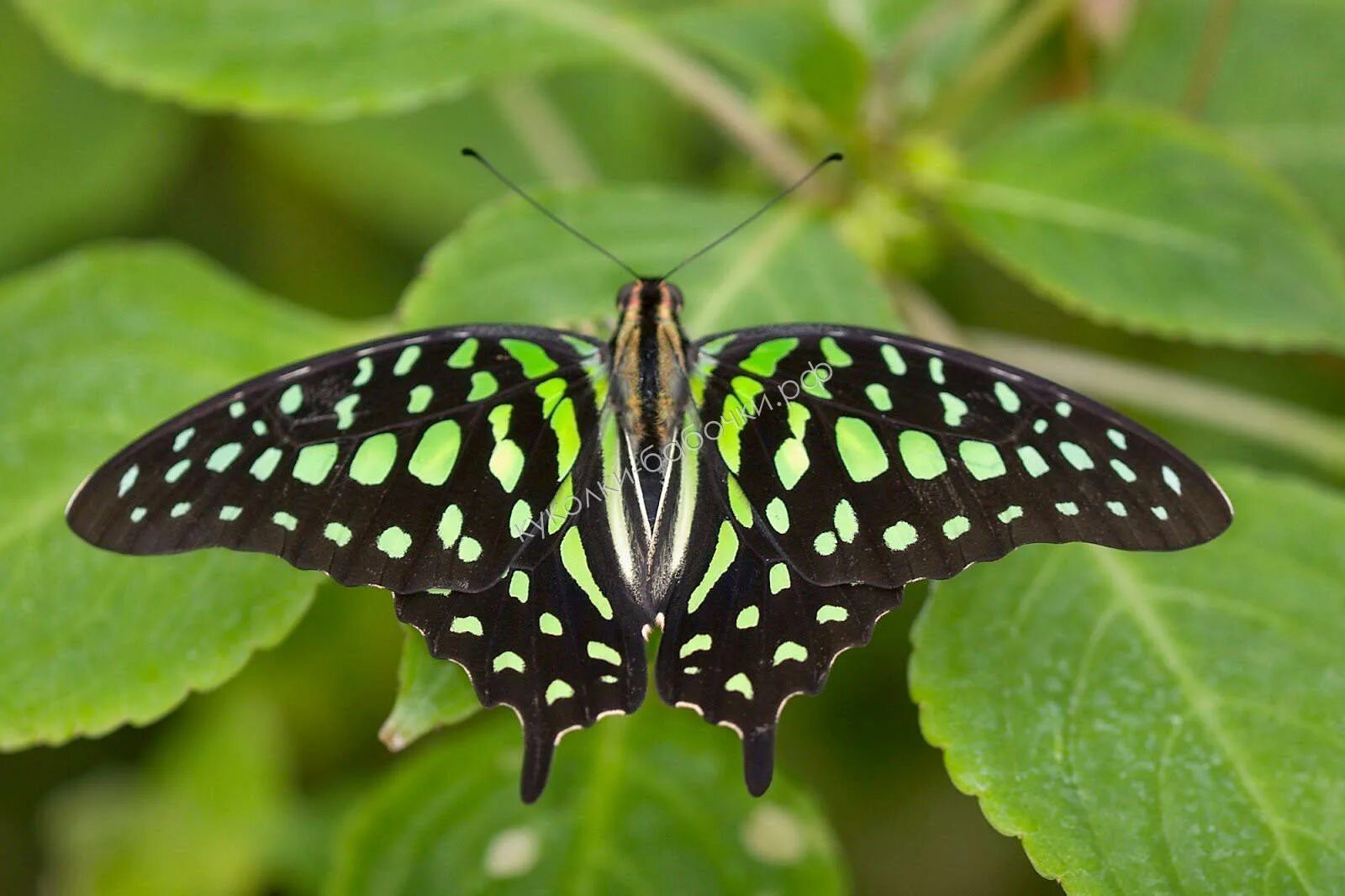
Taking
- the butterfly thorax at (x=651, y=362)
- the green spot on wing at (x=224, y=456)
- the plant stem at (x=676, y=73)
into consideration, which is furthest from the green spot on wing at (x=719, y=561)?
the plant stem at (x=676, y=73)

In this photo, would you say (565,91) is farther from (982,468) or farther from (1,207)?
(982,468)

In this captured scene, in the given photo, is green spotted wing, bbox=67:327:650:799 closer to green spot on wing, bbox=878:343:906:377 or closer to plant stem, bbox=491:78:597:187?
green spot on wing, bbox=878:343:906:377

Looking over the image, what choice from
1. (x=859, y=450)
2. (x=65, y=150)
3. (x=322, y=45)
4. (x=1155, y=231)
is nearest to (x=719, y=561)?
(x=859, y=450)

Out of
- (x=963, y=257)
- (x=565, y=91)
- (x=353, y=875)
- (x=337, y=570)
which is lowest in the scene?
(x=353, y=875)

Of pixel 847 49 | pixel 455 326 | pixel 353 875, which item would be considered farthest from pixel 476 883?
pixel 847 49

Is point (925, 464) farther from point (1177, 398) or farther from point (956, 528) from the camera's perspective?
point (1177, 398)

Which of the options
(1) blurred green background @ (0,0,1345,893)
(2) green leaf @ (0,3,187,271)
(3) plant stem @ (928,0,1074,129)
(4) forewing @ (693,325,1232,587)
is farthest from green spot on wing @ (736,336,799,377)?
(2) green leaf @ (0,3,187,271)

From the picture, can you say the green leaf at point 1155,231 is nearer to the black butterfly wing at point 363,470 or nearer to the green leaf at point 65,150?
the black butterfly wing at point 363,470
